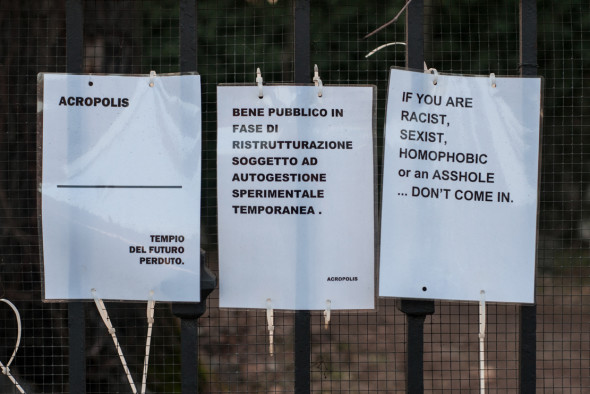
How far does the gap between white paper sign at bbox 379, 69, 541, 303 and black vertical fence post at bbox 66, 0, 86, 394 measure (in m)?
1.07

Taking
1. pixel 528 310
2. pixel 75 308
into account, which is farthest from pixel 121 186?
pixel 528 310

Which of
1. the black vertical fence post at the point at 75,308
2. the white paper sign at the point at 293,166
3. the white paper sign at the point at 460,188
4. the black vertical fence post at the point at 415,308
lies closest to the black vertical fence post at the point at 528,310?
the white paper sign at the point at 460,188

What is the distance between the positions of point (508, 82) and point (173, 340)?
2.41 m

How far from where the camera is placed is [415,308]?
246 cm

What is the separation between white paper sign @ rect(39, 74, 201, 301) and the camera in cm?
242

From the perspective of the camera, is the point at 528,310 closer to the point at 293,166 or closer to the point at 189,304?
the point at 293,166

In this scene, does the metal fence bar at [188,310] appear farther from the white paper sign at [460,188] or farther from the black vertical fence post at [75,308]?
the white paper sign at [460,188]

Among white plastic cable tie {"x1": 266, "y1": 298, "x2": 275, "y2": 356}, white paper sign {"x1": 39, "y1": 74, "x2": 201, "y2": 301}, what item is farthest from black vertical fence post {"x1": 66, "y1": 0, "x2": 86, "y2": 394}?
white plastic cable tie {"x1": 266, "y1": 298, "x2": 275, "y2": 356}

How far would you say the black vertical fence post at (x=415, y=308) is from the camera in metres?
2.42

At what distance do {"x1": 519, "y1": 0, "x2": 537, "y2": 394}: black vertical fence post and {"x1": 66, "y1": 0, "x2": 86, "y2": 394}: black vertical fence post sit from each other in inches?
60.8

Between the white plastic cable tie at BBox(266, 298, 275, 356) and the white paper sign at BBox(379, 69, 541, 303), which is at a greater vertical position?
the white paper sign at BBox(379, 69, 541, 303)

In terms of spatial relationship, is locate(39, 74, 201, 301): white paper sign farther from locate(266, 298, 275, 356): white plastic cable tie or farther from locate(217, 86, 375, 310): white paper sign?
locate(266, 298, 275, 356): white plastic cable tie

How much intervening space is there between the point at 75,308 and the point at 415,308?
119cm

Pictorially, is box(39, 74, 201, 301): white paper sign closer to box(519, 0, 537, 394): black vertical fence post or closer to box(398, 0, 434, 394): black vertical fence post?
box(398, 0, 434, 394): black vertical fence post
